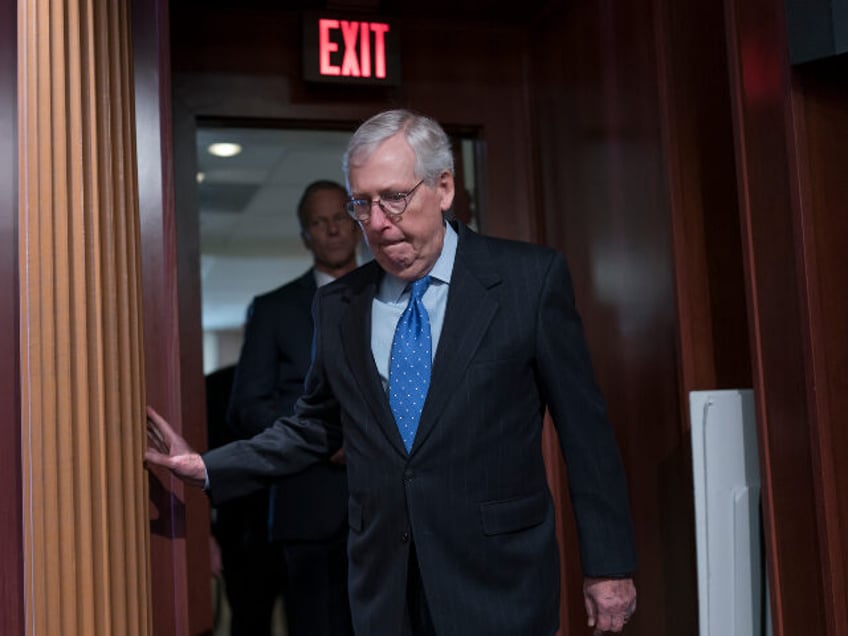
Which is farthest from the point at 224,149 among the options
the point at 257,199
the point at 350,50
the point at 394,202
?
the point at 394,202

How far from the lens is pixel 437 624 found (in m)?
1.87

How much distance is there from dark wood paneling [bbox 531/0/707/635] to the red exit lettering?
50cm

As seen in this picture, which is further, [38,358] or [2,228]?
[2,228]

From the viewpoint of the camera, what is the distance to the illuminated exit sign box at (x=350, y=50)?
10.3 feet

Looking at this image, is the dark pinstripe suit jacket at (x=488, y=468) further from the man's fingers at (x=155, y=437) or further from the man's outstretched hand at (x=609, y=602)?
the man's fingers at (x=155, y=437)

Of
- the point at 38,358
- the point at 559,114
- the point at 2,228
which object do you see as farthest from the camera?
the point at 559,114

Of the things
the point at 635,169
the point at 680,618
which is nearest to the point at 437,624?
the point at 680,618

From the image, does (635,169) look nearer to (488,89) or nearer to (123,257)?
(488,89)

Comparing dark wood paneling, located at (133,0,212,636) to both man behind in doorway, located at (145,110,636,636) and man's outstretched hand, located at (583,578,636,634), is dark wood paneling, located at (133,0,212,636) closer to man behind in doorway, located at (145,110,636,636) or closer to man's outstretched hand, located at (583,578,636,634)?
man behind in doorway, located at (145,110,636,636)

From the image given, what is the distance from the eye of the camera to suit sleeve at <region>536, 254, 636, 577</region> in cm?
193

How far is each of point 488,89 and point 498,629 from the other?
1.88 m

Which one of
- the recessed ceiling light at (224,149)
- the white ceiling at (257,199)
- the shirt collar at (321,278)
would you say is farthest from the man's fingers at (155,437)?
the recessed ceiling light at (224,149)

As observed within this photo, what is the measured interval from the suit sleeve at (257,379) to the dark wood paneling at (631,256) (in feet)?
2.88

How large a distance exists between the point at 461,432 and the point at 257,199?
481 cm
